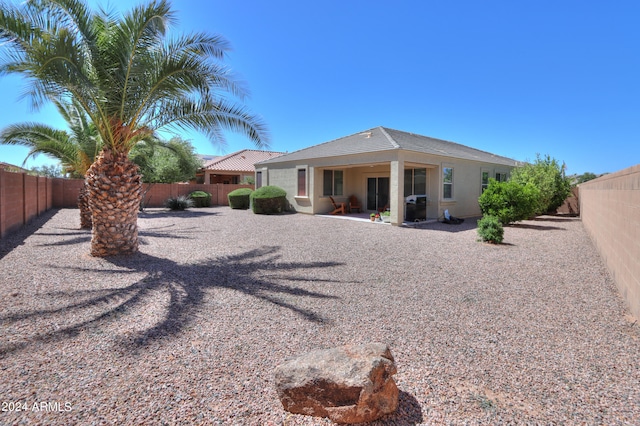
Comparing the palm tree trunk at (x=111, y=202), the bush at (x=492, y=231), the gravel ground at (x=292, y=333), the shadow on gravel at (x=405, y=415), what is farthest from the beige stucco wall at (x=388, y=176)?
the shadow on gravel at (x=405, y=415)

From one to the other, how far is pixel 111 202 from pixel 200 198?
16836 mm

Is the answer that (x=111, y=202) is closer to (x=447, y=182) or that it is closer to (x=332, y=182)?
(x=332, y=182)

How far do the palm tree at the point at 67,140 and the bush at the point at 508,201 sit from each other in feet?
48.0

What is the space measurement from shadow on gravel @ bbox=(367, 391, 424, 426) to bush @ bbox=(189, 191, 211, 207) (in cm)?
2298

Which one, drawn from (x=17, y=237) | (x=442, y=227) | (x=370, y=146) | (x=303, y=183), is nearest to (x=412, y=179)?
(x=370, y=146)

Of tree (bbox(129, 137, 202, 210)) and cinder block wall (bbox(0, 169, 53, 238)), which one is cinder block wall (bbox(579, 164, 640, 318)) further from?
tree (bbox(129, 137, 202, 210))

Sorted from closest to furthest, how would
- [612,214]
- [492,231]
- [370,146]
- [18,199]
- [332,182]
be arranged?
[612,214]
[492,231]
[18,199]
[370,146]
[332,182]

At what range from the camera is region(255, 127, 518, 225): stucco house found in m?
14.3

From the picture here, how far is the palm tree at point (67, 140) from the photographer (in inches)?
428

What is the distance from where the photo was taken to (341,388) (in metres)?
2.49

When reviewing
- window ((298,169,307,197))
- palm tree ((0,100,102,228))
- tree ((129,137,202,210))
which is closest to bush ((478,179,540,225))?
window ((298,169,307,197))

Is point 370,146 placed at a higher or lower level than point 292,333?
higher

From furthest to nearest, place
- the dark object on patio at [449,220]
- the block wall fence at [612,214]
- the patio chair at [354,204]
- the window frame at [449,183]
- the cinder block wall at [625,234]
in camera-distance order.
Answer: the patio chair at [354,204] → the window frame at [449,183] → the dark object on patio at [449,220] → the block wall fence at [612,214] → the cinder block wall at [625,234]

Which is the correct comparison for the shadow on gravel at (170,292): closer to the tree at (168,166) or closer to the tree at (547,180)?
the tree at (547,180)
